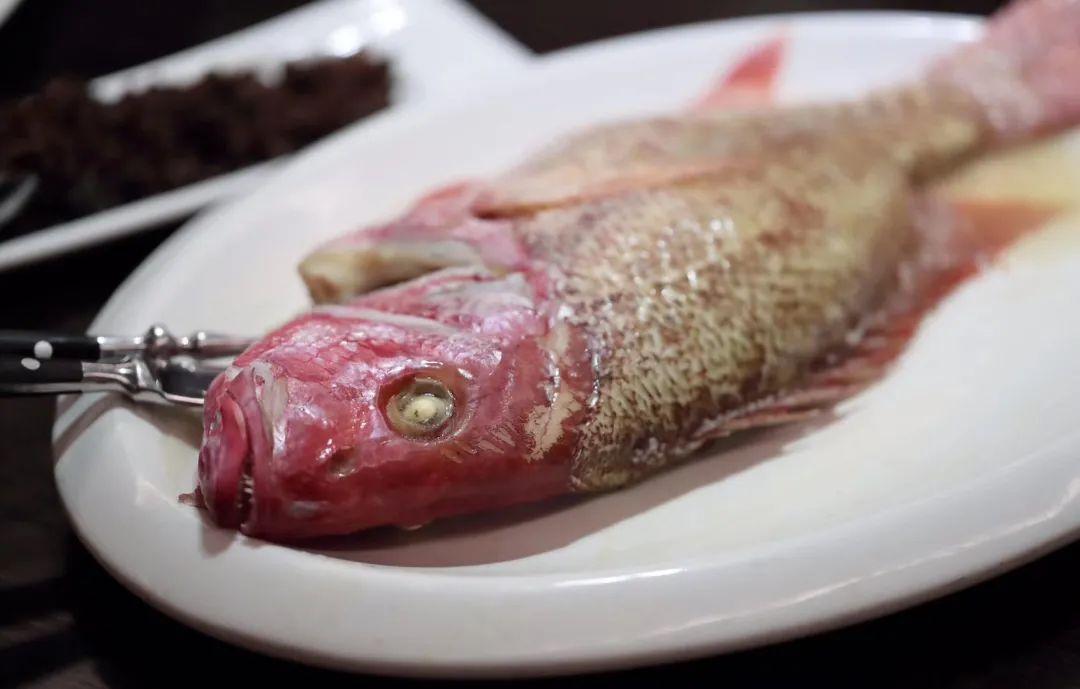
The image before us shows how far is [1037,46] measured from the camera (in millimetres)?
1438

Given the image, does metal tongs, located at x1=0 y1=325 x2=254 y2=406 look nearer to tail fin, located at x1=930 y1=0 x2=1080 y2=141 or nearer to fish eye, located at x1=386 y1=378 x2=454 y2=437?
fish eye, located at x1=386 y1=378 x2=454 y2=437

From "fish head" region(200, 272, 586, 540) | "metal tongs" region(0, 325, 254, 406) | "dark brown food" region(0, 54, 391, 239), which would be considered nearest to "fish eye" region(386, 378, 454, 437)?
"fish head" region(200, 272, 586, 540)

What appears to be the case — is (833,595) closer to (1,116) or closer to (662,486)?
(662,486)

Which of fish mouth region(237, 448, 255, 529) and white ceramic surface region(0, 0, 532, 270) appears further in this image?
white ceramic surface region(0, 0, 532, 270)

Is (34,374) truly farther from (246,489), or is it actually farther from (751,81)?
(751,81)

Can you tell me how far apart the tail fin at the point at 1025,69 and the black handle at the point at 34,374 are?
48.8 inches

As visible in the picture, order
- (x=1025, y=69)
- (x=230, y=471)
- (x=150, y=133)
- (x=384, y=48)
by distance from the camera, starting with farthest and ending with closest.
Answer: (x=384, y=48) < (x=150, y=133) < (x=1025, y=69) < (x=230, y=471)

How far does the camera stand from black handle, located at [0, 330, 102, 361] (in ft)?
2.53

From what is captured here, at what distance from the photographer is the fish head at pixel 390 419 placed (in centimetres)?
71

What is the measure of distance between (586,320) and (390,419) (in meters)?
0.21

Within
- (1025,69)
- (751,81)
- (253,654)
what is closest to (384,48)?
(751,81)

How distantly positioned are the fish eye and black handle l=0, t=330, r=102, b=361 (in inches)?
11.5

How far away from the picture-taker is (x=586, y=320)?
849 mm

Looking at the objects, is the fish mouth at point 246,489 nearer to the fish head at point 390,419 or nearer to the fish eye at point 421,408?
the fish head at point 390,419
